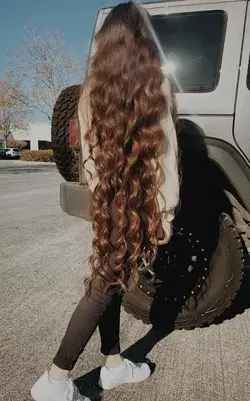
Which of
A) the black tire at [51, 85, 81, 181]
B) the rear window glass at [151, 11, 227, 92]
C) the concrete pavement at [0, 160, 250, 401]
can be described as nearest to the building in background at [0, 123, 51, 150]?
the concrete pavement at [0, 160, 250, 401]

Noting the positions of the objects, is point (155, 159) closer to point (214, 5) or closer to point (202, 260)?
point (202, 260)

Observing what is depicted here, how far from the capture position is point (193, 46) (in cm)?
251

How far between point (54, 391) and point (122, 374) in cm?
39

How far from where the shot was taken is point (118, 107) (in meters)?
1.70

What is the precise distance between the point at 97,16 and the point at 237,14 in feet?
3.15

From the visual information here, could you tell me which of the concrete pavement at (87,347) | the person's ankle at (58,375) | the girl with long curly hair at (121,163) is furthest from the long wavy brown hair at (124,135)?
the concrete pavement at (87,347)

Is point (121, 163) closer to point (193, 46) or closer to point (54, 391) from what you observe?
point (54, 391)

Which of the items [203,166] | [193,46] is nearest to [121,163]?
[203,166]

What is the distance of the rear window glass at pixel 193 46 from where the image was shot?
2416 mm

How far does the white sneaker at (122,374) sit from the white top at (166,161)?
2.68ft

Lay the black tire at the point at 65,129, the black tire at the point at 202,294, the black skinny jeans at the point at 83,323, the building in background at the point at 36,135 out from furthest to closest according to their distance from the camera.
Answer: the building in background at the point at 36,135 → the black tire at the point at 65,129 → the black tire at the point at 202,294 → the black skinny jeans at the point at 83,323

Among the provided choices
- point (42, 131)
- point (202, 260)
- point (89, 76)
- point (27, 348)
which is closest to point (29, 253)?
point (27, 348)

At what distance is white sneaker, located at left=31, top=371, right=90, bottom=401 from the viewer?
1835mm

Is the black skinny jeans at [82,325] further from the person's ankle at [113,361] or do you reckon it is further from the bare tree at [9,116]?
the bare tree at [9,116]
